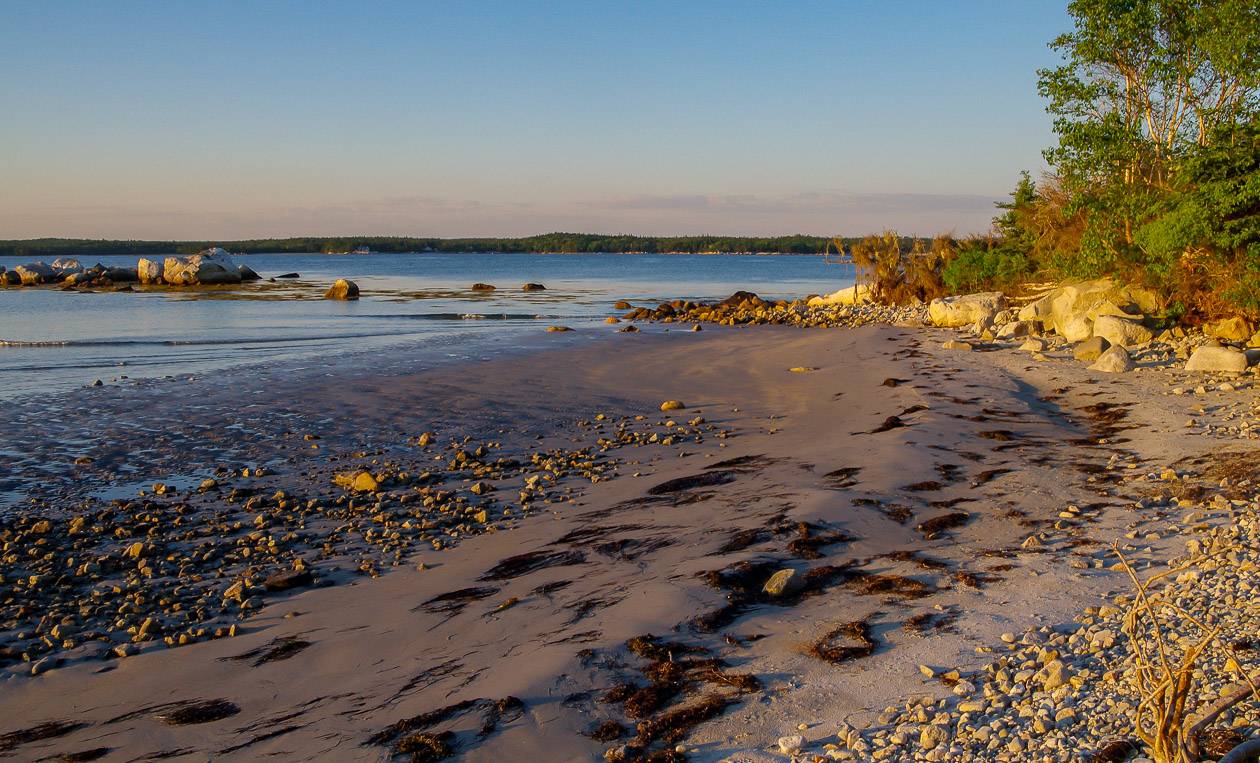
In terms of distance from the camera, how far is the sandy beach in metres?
4.66

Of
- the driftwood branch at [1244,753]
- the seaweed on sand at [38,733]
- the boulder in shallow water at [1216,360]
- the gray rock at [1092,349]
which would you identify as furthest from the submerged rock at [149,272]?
the driftwood branch at [1244,753]

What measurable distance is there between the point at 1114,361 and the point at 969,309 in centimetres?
997

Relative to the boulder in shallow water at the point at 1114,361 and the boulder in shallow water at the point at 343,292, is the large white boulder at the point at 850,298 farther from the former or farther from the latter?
the boulder in shallow water at the point at 343,292

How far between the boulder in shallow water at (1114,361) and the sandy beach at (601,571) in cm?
136

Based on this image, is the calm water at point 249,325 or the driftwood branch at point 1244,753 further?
the calm water at point 249,325

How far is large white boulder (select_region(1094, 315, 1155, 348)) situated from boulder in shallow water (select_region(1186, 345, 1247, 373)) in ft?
9.11

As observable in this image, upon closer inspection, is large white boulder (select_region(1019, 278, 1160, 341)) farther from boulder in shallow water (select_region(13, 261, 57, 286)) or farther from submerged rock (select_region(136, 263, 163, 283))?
boulder in shallow water (select_region(13, 261, 57, 286))

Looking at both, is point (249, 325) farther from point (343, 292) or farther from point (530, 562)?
point (530, 562)

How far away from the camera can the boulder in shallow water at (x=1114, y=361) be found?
49.0 feet

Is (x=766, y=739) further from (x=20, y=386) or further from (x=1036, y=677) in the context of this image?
(x=20, y=386)

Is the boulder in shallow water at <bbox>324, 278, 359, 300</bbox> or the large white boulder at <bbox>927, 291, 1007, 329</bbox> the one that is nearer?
the large white boulder at <bbox>927, 291, 1007, 329</bbox>

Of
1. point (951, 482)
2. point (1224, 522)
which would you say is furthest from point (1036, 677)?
point (951, 482)

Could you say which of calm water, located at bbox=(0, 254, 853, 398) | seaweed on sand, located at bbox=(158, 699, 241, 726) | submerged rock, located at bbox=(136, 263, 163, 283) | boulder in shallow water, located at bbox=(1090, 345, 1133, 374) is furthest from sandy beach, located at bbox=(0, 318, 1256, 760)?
submerged rock, located at bbox=(136, 263, 163, 283)

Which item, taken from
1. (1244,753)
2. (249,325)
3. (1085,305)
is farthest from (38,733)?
(249,325)
